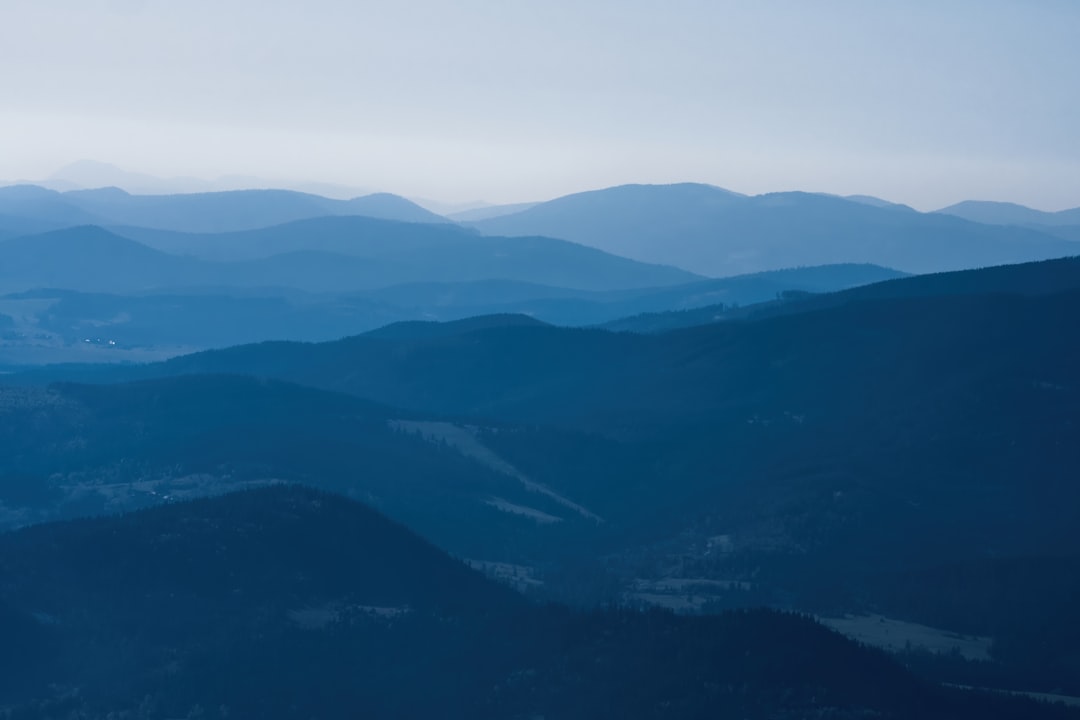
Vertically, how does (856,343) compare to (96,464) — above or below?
above

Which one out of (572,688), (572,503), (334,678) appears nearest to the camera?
(572,688)

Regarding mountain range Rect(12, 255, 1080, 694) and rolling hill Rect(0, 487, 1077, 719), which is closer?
rolling hill Rect(0, 487, 1077, 719)

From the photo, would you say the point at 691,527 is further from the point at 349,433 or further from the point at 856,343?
the point at 856,343

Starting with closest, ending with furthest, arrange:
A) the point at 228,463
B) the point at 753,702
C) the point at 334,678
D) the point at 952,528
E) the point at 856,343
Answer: the point at 753,702
the point at 334,678
the point at 952,528
the point at 228,463
the point at 856,343

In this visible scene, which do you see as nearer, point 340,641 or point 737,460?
point 340,641

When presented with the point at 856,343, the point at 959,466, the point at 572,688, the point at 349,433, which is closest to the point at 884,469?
the point at 959,466

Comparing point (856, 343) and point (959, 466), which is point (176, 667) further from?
point (856, 343)

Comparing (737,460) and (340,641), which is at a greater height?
(340,641)

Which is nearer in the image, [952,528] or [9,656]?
[9,656]

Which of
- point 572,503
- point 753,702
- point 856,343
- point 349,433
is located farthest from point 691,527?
point 753,702

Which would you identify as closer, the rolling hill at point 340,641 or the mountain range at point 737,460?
the rolling hill at point 340,641
